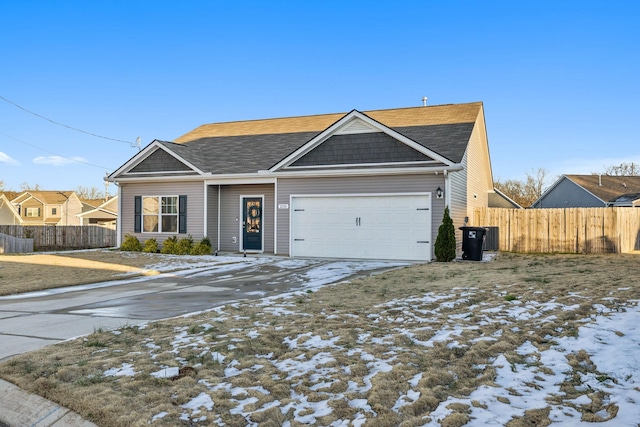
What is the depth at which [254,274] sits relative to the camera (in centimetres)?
1270

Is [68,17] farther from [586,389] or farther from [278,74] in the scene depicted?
[586,389]

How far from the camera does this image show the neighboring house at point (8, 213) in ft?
187

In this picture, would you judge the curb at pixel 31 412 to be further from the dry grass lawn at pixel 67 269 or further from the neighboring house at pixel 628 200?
the neighboring house at pixel 628 200

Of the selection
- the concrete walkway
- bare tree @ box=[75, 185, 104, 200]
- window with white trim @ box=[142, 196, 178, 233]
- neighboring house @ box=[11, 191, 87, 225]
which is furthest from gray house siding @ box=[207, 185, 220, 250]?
bare tree @ box=[75, 185, 104, 200]

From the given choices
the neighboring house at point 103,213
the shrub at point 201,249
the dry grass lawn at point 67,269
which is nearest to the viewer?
the dry grass lawn at point 67,269

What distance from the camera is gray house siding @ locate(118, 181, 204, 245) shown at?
60.1 feet

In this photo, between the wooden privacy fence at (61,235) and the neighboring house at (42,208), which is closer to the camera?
the wooden privacy fence at (61,235)

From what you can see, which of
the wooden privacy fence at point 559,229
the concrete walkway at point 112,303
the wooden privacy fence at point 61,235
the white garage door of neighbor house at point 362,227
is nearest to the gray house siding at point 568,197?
the wooden privacy fence at point 559,229

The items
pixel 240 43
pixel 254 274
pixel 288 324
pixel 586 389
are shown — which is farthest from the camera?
pixel 240 43

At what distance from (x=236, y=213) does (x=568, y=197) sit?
32870 mm

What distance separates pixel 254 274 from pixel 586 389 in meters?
9.84

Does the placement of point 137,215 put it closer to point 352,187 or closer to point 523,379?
point 352,187

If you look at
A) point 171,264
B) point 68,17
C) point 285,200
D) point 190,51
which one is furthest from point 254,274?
point 68,17

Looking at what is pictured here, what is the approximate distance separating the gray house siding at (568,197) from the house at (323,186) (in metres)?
21.9
